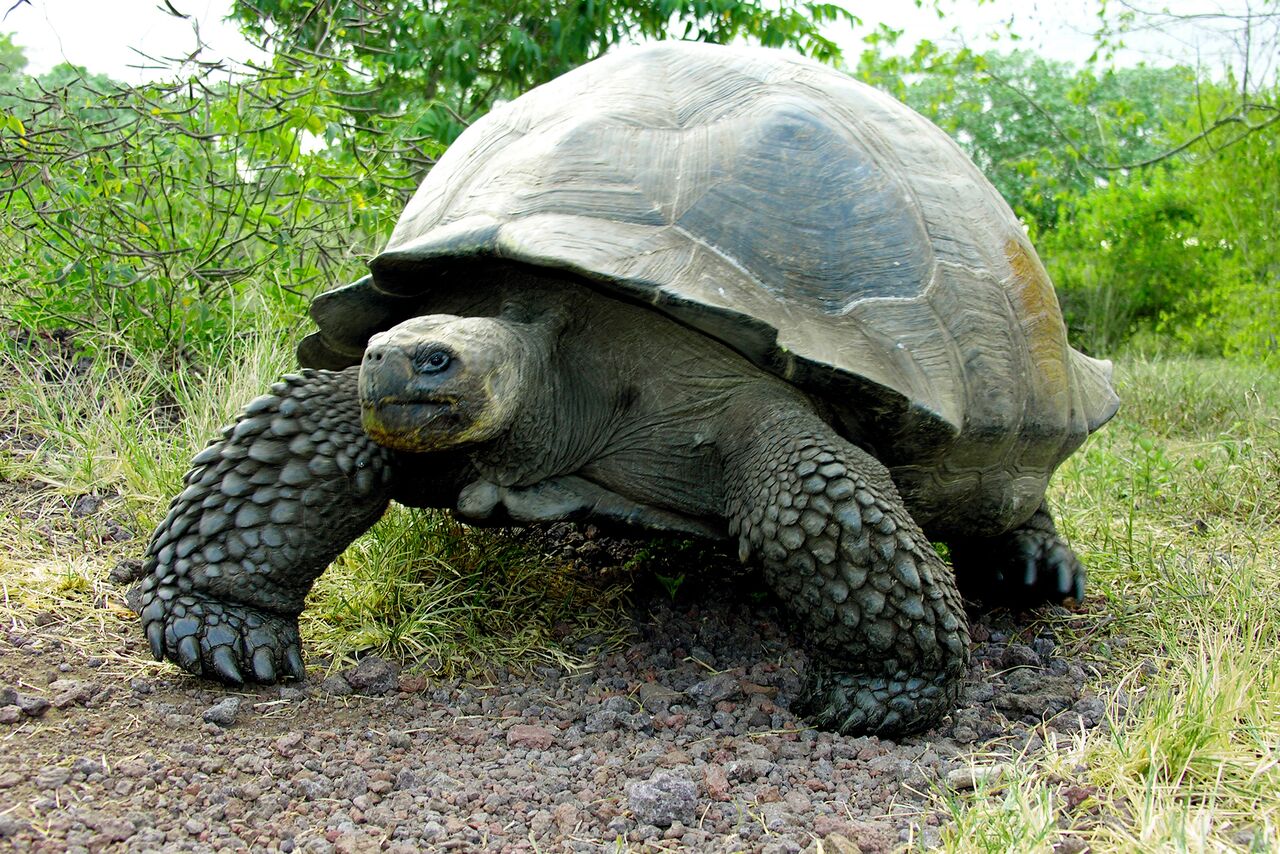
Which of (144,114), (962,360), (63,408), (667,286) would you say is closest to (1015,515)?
(962,360)

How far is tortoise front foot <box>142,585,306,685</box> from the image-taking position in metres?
2.68

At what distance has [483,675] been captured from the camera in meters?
2.97

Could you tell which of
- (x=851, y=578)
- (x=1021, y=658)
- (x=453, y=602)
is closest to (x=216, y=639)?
(x=453, y=602)

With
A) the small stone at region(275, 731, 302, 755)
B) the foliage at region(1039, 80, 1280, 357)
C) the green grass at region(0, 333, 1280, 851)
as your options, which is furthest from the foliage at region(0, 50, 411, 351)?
the foliage at region(1039, 80, 1280, 357)

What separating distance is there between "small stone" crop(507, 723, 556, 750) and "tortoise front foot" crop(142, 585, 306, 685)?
2.10 ft

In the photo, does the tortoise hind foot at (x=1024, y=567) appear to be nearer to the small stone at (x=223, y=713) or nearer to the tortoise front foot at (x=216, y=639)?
the tortoise front foot at (x=216, y=639)

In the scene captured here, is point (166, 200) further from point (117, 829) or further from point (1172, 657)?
point (1172, 657)

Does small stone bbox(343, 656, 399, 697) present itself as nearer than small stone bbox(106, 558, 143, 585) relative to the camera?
Yes

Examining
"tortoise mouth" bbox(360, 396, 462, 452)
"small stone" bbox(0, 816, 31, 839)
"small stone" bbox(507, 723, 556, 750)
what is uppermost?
"tortoise mouth" bbox(360, 396, 462, 452)

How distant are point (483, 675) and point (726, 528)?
764 millimetres

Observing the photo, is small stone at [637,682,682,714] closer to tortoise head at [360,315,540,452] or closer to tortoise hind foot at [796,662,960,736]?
tortoise hind foot at [796,662,960,736]

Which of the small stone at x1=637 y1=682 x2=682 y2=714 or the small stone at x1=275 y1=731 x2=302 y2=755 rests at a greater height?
the small stone at x1=275 y1=731 x2=302 y2=755

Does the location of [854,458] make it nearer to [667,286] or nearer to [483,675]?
[667,286]

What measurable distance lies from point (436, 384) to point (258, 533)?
646 millimetres
